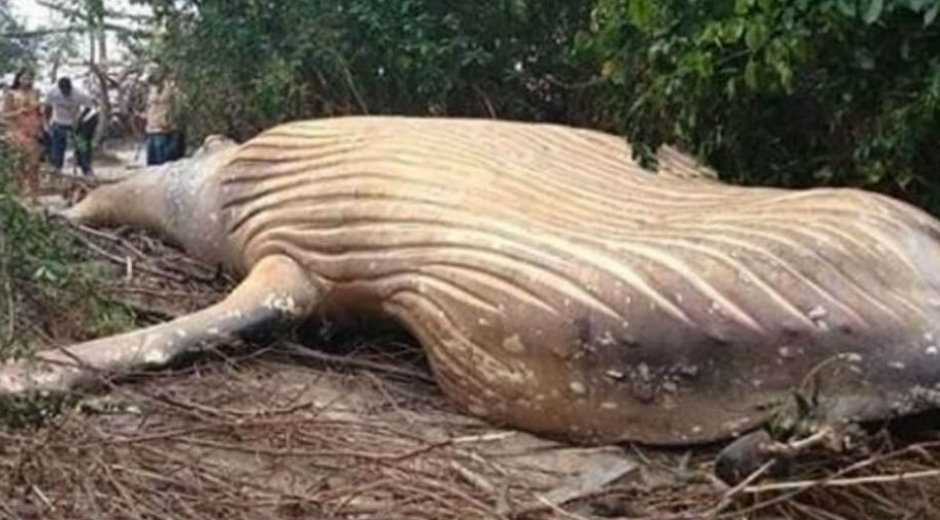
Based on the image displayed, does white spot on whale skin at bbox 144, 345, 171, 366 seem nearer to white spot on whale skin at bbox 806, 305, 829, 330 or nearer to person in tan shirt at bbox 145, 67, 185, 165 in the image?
white spot on whale skin at bbox 806, 305, 829, 330

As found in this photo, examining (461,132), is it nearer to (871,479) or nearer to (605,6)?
(605,6)

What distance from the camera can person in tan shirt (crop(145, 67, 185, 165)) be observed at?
1362 cm

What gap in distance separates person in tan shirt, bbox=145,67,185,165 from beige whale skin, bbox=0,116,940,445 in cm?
678

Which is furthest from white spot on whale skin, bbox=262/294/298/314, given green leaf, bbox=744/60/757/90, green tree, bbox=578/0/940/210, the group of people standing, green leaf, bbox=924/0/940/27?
the group of people standing

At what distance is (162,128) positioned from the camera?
1394 centimetres

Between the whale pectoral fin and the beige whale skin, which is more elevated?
the beige whale skin

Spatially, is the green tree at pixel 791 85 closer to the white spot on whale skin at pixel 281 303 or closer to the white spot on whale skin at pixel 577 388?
the white spot on whale skin at pixel 577 388

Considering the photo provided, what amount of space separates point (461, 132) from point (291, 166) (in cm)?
76

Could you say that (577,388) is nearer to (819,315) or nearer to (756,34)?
(819,315)

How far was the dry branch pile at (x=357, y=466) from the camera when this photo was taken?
460 cm

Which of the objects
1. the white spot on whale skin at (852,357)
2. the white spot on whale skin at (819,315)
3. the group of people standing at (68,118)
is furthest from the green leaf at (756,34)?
the group of people standing at (68,118)

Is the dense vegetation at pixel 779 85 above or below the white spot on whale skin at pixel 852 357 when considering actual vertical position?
above

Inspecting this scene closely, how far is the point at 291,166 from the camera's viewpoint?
703cm

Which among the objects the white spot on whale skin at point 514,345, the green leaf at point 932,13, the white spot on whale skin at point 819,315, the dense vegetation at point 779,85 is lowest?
the white spot on whale skin at point 514,345
